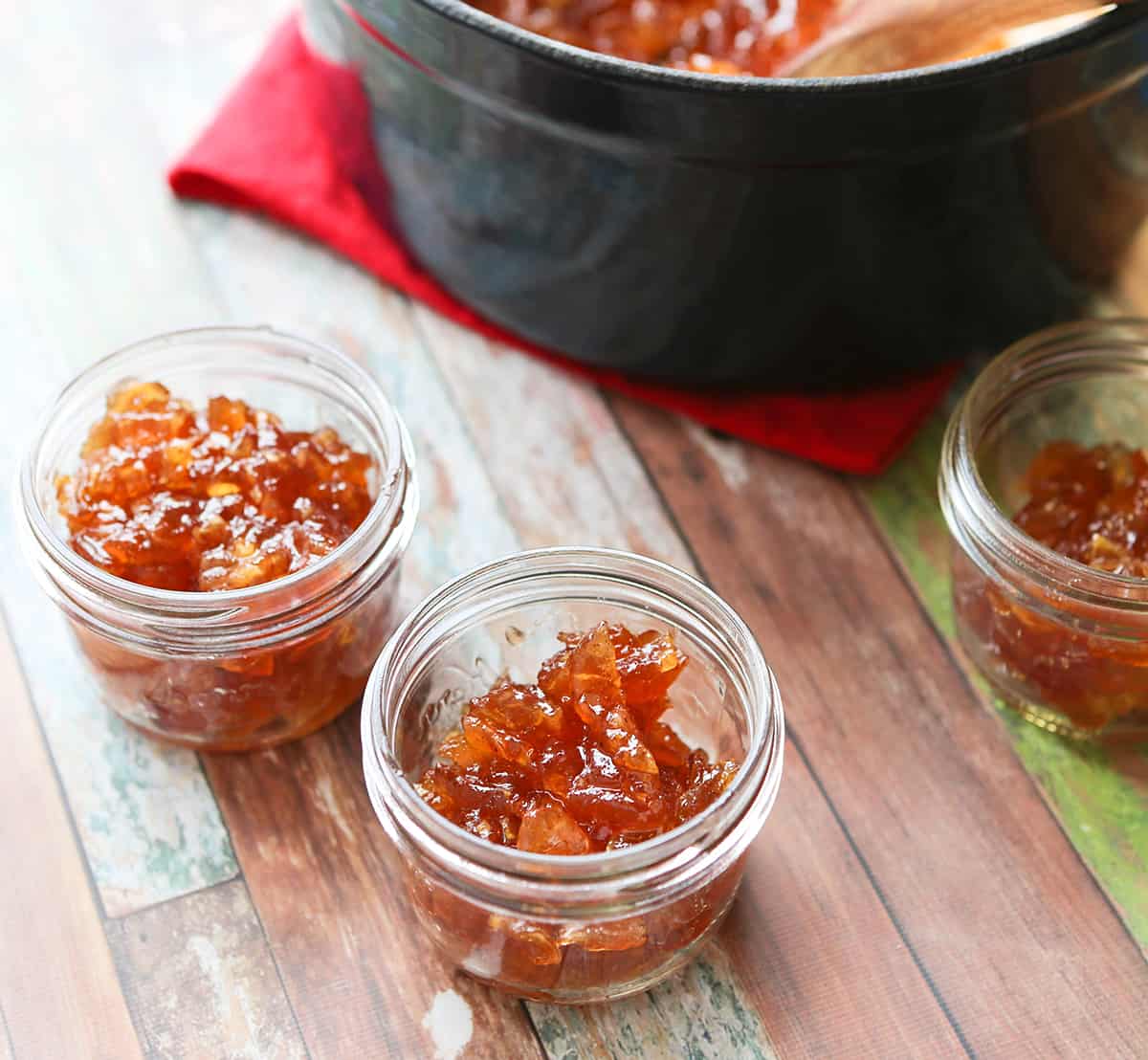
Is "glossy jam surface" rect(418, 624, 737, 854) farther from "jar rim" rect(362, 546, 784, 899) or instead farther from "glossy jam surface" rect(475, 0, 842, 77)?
"glossy jam surface" rect(475, 0, 842, 77)

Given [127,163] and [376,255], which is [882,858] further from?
[127,163]

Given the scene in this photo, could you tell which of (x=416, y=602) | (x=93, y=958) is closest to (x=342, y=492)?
(x=416, y=602)

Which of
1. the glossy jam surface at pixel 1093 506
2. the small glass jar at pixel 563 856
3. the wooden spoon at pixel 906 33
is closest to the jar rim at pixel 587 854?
the small glass jar at pixel 563 856

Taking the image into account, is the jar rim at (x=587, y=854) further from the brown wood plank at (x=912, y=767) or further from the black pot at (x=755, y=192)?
the black pot at (x=755, y=192)

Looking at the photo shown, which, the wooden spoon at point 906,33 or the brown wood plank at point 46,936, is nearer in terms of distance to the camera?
the brown wood plank at point 46,936

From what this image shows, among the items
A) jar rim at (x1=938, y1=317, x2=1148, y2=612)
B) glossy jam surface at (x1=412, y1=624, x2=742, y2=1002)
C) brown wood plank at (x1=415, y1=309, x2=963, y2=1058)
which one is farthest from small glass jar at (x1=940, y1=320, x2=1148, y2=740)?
glossy jam surface at (x1=412, y1=624, x2=742, y2=1002)

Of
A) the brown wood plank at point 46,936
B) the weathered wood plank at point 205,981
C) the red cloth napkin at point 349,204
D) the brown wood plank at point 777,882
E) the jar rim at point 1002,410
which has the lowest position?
the brown wood plank at point 46,936

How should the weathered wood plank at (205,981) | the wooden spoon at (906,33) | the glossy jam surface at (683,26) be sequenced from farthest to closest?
the glossy jam surface at (683,26) → the wooden spoon at (906,33) → the weathered wood plank at (205,981)

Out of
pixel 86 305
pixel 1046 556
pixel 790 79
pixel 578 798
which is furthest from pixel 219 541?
pixel 1046 556
